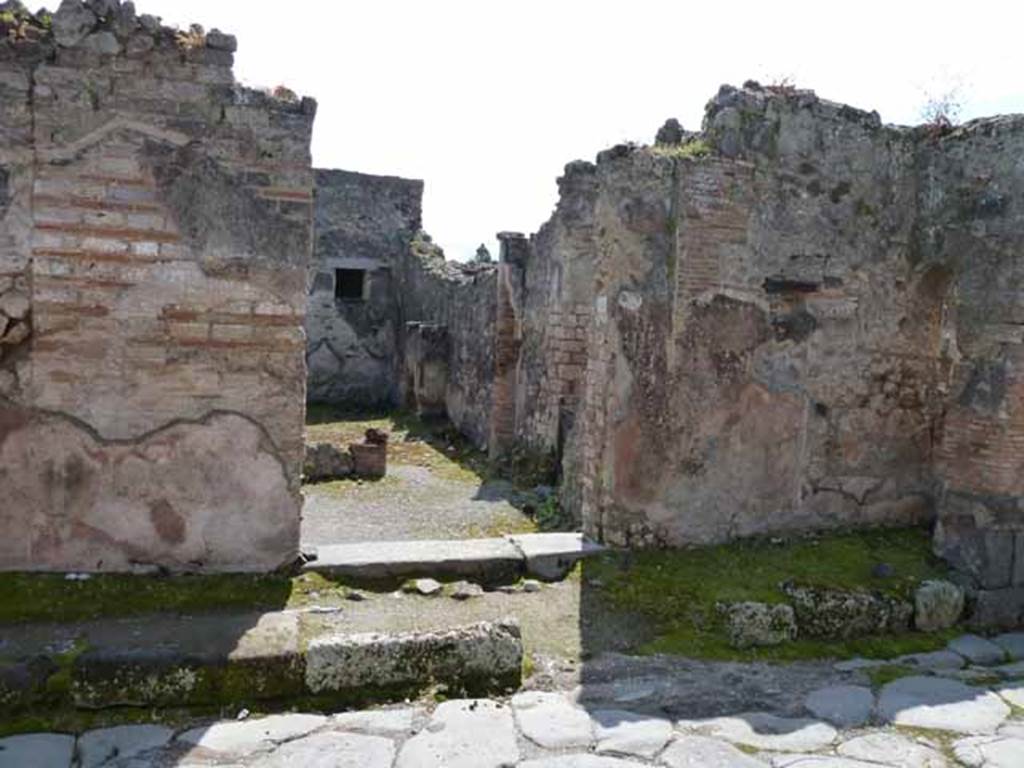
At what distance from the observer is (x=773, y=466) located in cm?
545

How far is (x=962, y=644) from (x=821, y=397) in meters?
1.62

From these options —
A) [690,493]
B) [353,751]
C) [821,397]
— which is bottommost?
[353,751]

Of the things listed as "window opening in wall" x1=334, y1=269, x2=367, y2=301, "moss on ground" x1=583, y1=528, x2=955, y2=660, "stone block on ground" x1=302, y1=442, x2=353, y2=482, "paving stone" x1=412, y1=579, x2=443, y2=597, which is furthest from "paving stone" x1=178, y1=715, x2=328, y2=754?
"window opening in wall" x1=334, y1=269, x2=367, y2=301

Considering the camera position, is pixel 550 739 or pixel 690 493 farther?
pixel 690 493

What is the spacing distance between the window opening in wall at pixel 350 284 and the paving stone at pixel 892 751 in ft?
44.4

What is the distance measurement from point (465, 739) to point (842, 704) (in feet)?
5.55

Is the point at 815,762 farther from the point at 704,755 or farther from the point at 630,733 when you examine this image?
the point at 630,733

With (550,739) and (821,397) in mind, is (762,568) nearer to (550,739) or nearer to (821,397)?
(821,397)

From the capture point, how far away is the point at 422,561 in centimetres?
481

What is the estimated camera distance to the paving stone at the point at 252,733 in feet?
11.0

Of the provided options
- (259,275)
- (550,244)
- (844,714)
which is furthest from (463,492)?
(844,714)

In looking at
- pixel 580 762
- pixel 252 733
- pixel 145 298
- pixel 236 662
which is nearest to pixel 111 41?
pixel 145 298

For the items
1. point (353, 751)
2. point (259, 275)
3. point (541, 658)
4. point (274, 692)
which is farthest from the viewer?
point (259, 275)

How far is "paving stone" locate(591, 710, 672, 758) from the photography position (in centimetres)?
342
